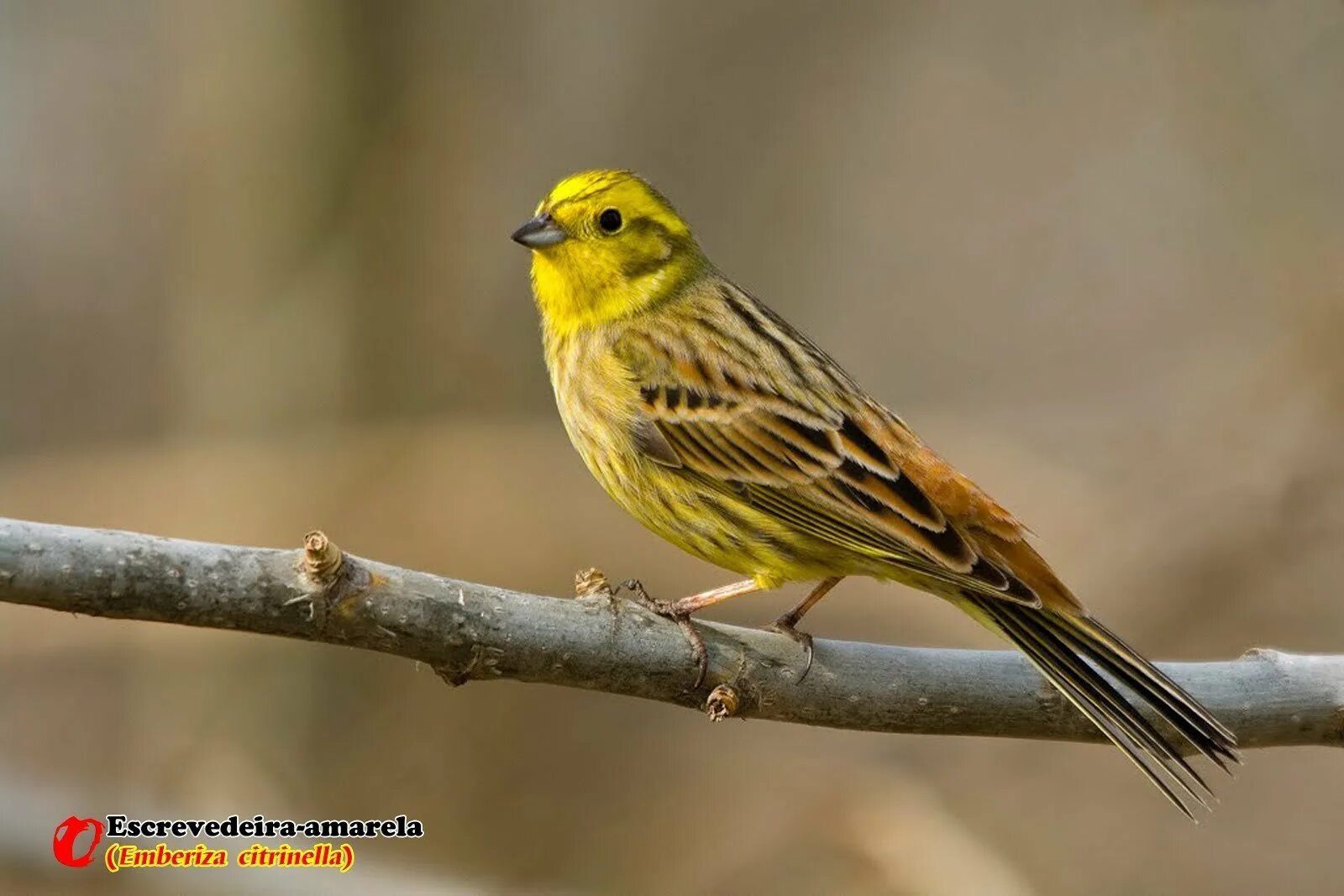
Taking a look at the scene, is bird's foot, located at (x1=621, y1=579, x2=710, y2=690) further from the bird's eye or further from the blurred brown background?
the blurred brown background

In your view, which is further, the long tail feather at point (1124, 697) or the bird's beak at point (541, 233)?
the bird's beak at point (541, 233)

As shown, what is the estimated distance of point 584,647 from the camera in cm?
364

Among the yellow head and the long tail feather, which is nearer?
the long tail feather

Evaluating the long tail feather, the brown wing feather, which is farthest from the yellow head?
the long tail feather

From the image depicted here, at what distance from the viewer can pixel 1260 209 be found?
28.8ft

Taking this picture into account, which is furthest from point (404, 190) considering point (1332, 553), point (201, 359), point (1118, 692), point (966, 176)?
point (1118, 692)

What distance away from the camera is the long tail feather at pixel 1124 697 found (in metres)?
3.97

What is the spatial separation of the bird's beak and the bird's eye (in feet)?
0.47

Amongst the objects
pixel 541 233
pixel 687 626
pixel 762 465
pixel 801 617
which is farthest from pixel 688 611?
pixel 541 233

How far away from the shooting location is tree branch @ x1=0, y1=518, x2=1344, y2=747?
9.94ft

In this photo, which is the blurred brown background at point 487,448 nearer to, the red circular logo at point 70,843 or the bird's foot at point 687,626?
the red circular logo at point 70,843

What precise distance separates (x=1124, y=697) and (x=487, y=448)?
500 centimetres

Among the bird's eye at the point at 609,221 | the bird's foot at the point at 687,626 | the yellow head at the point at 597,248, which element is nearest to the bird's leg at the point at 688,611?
the bird's foot at the point at 687,626

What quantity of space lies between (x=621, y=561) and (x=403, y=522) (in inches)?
48.5
